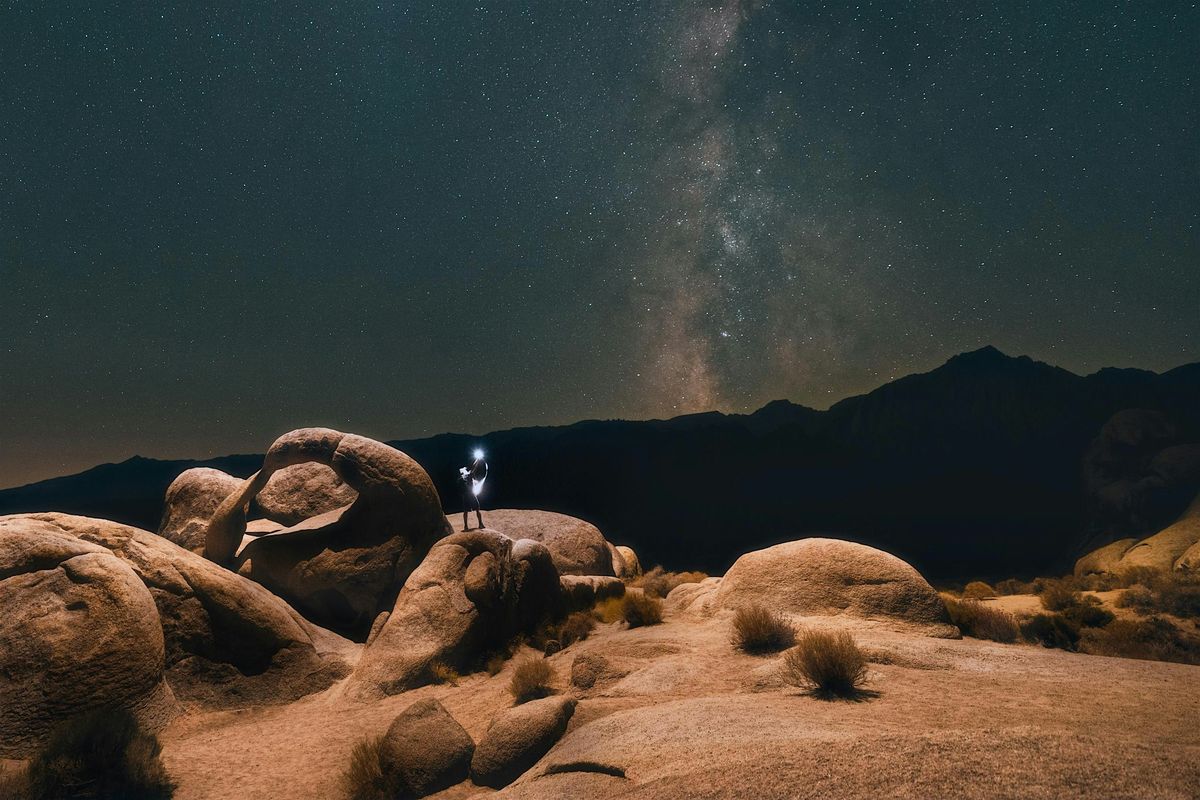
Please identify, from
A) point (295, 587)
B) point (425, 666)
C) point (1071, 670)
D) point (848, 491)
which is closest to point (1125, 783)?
point (1071, 670)

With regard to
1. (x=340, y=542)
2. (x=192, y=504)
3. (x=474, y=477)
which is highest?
(x=474, y=477)

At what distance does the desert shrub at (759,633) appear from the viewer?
842 centimetres

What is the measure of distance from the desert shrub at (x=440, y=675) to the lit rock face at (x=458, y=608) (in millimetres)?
82

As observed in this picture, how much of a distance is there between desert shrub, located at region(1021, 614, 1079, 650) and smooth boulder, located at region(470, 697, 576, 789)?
843 cm

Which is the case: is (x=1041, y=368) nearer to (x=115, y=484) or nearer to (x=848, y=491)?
(x=848, y=491)

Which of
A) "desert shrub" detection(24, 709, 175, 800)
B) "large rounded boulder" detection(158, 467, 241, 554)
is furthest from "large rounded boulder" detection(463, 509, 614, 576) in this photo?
"desert shrub" detection(24, 709, 175, 800)

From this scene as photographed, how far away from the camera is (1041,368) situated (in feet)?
232

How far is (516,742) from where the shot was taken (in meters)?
6.02

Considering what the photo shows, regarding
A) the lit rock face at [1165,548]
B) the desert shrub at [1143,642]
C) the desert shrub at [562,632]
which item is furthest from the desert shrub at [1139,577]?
the desert shrub at [562,632]

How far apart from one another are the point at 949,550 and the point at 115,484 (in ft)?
334

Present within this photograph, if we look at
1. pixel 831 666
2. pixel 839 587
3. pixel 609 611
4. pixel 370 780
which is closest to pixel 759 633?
pixel 831 666

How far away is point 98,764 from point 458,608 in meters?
5.18

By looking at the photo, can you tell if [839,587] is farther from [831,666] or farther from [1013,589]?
[1013,589]

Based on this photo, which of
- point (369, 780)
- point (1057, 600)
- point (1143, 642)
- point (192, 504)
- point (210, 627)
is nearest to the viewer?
point (369, 780)
